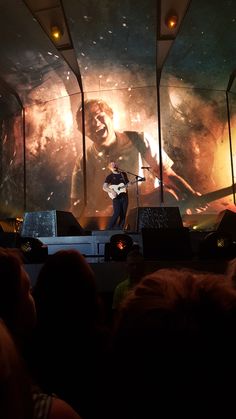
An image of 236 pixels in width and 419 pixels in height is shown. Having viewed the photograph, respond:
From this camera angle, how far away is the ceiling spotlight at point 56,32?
1162cm

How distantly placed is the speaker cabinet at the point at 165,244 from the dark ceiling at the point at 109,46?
26.8ft

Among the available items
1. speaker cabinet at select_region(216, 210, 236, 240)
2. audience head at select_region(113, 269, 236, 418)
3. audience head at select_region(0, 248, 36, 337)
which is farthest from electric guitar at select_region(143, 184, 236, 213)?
audience head at select_region(113, 269, 236, 418)

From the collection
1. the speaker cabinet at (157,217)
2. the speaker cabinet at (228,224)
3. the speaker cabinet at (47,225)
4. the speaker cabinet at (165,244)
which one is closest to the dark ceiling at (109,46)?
the speaker cabinet at (47,225)

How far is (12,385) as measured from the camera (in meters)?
0.62

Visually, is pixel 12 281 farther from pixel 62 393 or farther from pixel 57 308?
pixel 62 393

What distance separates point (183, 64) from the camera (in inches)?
523

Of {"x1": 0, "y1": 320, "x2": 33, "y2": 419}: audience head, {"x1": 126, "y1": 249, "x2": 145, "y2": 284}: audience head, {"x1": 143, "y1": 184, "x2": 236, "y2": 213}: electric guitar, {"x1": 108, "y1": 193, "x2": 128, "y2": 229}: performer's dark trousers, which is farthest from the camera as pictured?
{"x1": 143, "y1": 184, "x2": 236, "y2": 213}: electric guitar

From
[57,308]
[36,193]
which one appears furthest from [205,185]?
[57,308]

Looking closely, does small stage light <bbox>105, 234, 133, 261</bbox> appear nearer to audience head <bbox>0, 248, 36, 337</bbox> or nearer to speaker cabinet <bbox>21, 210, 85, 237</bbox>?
speaker cabinet <bbox>21, 210, 85, 237</bbox>

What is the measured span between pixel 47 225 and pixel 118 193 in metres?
2.78

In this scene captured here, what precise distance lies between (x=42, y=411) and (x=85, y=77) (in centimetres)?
1375

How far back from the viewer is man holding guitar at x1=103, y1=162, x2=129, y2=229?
9938 mm

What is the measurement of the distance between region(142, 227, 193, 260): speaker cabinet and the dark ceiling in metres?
8.16

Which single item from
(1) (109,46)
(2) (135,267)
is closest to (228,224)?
(2) (135,267)
